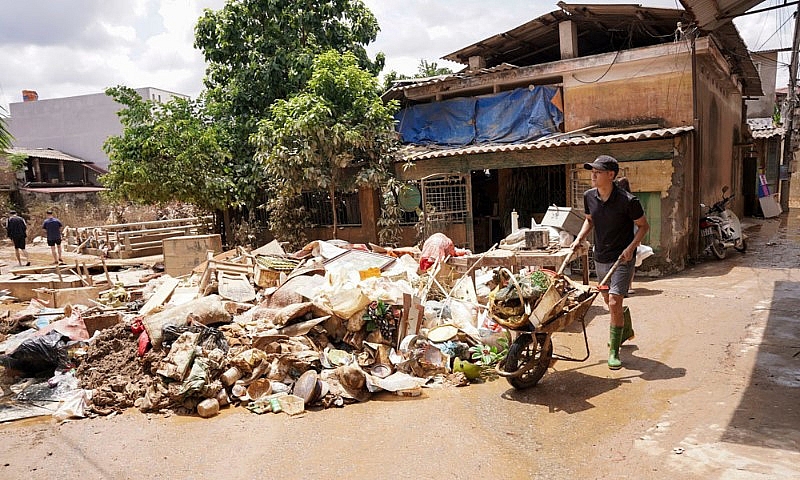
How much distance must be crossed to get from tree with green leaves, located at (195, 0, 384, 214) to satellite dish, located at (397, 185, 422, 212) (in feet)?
12.5

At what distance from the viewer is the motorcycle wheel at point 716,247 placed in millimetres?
11086

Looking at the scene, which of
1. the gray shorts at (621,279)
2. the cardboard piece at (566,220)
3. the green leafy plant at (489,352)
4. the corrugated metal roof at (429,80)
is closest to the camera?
the gray shorts at (621,279)

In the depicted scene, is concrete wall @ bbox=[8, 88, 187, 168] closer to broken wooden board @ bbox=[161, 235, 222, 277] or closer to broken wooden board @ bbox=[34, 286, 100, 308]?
broken wooden board @ bbox=[161, 235, 222, 277]

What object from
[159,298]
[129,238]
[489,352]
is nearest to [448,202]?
[159,298]

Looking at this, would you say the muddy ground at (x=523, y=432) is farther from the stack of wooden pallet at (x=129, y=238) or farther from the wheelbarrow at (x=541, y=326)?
the stack of wooden pallet at (x=129, y=238)

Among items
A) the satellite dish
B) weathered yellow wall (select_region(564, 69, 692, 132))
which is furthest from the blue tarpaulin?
the satellite dish

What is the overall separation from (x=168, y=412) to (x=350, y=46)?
1281 centimetres

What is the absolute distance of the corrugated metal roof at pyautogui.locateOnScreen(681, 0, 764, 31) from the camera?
6.30 m

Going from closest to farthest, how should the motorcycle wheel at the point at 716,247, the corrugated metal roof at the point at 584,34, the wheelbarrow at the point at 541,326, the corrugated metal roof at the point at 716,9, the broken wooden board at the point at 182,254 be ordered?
the wheelbarrow at the point at 541,326 → the corrugated metal roof at the point at 716,9 → the broken wooden board at the point at 182,254 → the motorcycle wheel at the point at 716,247 → the corrugated metal roof at the point at 584,34

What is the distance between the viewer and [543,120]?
12.2 m

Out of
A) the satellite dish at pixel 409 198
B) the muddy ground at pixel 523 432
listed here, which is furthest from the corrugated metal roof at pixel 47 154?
the muddy ground at pixel 523 432

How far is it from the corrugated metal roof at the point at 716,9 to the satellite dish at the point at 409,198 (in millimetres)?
6779

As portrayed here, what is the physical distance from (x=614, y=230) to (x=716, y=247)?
25.2 ft

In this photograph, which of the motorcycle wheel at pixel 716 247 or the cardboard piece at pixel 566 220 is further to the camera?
the motorcycle wheel at pixel 716 247
